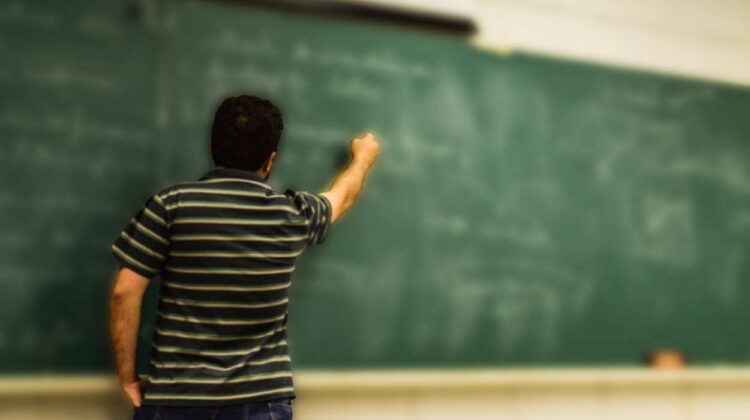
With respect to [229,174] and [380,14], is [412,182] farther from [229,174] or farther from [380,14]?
[229,174]

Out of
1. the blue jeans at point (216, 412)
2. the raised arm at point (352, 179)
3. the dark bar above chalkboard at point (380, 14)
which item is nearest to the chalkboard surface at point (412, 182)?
the dark bar above chalkboard at point (380, 14)

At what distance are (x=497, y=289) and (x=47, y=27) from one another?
5.39ft

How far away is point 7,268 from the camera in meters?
2.01

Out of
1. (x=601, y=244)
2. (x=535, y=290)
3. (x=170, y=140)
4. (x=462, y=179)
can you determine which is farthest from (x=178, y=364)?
(x=601, y=244)

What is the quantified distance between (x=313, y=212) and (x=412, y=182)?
80 centimetres

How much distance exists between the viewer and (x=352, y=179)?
80.3 inches

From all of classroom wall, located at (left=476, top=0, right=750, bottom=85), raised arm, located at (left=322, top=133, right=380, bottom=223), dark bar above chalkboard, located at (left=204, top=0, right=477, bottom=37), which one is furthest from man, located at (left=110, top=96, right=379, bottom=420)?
classroom wall, located at (left=476, top=0, right=750, bottom=85)

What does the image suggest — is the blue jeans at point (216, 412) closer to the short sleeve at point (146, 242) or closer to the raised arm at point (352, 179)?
the short sleeve at point (146, 242)

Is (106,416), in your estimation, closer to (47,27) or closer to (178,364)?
(178,364)

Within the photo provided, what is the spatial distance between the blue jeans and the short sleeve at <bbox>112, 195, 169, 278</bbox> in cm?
29

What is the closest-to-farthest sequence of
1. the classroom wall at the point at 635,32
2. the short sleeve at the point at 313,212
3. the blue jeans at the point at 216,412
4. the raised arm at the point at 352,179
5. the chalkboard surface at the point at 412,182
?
the blue jeans at the point at 216,412 < the short sleeve at the point at 313,212 < the raised arm at the point at 352,179 < the chalkboard surface at the point at 412,182 < the classroom wall at the point at 635,32

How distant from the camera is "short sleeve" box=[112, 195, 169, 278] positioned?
1624mm

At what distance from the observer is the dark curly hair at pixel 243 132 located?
169cm

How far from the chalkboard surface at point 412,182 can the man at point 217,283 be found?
52 centimetres
